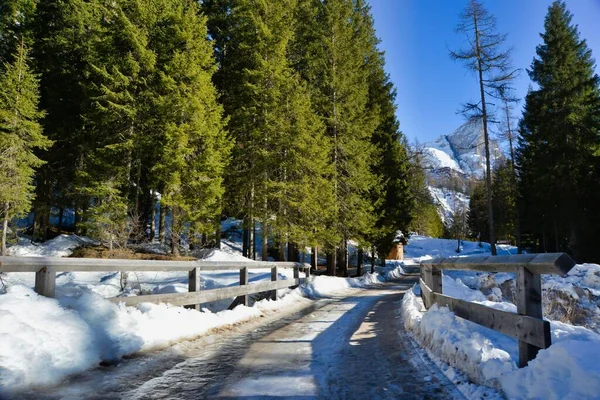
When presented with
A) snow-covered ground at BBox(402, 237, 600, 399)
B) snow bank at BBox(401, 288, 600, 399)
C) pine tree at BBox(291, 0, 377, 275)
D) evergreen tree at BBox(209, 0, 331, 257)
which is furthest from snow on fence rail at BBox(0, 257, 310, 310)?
pine tree at BBox(291, 0, 377, 275)

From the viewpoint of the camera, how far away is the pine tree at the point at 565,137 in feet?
86.8

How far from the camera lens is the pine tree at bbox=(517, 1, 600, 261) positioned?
86.8 feet

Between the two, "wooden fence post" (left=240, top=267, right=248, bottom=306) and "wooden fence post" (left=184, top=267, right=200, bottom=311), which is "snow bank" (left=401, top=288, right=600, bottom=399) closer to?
"wooden fence post" (left=184, top=267, right=200, bottom=311)

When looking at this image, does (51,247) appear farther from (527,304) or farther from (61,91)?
(527,304)

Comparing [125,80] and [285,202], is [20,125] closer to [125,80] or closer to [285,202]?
[125,80]

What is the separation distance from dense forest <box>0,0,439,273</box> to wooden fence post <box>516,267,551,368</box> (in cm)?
1577

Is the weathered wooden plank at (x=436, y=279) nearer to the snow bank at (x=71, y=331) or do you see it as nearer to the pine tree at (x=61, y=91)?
the snow bank at (x=71, y=331)

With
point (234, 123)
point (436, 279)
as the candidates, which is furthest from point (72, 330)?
point (234, 123)

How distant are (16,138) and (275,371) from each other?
2250 centimetres

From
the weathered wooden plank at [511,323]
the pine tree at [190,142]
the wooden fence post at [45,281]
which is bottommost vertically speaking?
the weathered wooden plank at [511,323]

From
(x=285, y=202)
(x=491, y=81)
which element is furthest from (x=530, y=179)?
(x=285, y=202)

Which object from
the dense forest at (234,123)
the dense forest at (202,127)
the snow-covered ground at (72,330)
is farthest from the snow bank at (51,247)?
the snow-covered ground at (72,330)

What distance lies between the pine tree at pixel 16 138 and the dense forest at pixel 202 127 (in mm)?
72

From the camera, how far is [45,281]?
452cm
